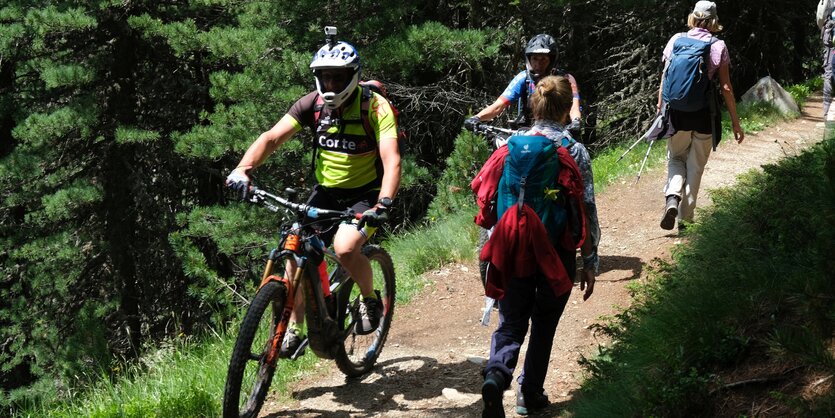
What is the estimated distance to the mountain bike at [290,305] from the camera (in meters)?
4.45

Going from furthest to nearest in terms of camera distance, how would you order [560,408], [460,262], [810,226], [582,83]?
1. [582,83]
2. [460,262]
3. [560,408]
4. [810,226]

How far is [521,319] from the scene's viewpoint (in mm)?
4465

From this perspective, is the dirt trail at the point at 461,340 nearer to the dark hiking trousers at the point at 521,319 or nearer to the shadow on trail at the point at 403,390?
the shadow on trail at the point at 403,390

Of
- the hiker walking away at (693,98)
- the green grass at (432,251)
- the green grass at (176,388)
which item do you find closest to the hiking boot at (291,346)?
the green grass at (176,388)

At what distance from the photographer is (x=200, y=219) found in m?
11.8

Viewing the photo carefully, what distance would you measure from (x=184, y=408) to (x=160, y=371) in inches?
41.7

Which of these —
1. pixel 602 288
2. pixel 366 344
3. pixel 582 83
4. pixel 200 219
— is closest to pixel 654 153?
pixel 582 83

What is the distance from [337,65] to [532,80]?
6.89 ft

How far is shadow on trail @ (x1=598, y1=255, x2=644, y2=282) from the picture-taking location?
7.60 m

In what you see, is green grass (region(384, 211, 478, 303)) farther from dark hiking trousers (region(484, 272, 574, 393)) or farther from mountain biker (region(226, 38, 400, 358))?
dark hiking trousers (region(484, 272, 574, 393))

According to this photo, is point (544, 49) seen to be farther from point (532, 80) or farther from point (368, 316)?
point (368, 316)

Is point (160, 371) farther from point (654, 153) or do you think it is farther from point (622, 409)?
point (654, 153)

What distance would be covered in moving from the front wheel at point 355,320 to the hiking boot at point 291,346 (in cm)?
42

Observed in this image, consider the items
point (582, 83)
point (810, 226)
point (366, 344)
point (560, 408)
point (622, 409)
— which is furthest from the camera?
point (582, 83)
